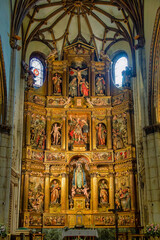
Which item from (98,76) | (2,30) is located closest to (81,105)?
(98,76)

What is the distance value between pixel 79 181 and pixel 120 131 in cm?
465

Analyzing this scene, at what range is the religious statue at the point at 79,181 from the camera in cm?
2450

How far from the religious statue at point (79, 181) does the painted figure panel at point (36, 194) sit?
221 cm

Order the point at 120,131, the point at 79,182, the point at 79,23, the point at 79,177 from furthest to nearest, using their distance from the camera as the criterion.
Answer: the point at 79,23, the point at 120,131, the point at 79,177, the point at 79,182

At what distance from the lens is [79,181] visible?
2478 cm

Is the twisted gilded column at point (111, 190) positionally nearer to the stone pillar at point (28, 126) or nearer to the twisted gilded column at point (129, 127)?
the twisted gilded column at point (129, 127)

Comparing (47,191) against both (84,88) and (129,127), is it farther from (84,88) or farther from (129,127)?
(84,88)

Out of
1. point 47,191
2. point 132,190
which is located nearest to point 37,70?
point 47,191

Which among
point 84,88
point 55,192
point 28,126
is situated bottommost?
point 55,192

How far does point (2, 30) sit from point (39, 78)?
9609mm

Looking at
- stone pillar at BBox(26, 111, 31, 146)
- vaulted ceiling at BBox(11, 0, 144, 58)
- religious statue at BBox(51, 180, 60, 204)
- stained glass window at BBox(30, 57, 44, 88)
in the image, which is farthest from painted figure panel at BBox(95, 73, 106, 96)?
religious statue at BBox(51, 180, 60, 204)

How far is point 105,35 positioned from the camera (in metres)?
28.2

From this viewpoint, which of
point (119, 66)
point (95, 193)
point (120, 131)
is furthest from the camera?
point (119, 66)

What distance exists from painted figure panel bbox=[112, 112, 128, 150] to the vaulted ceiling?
5.04 metres
